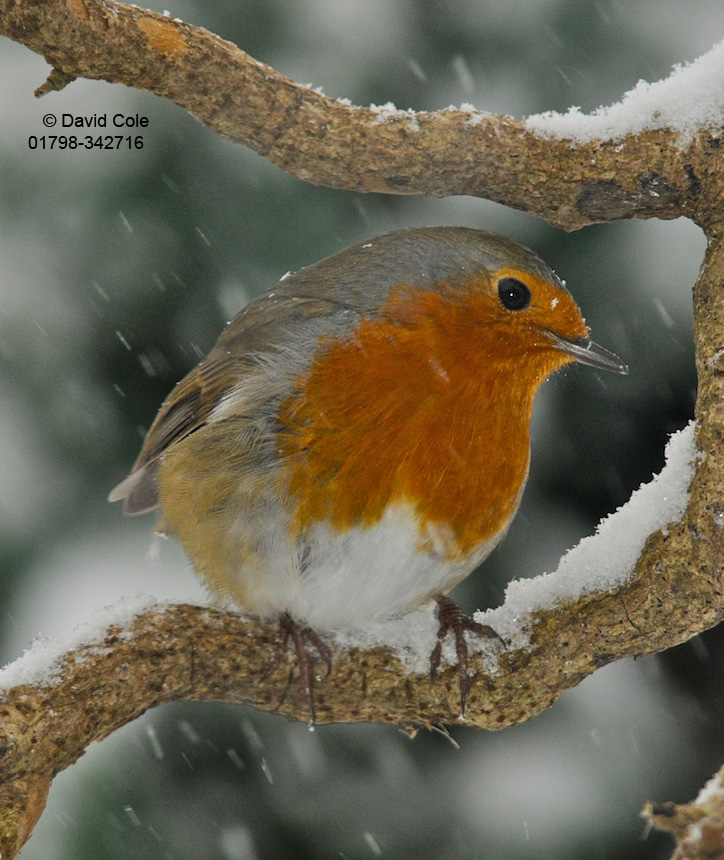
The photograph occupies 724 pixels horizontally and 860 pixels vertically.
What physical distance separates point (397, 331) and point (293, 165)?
430 millimetres

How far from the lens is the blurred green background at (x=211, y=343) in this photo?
2.65 meters

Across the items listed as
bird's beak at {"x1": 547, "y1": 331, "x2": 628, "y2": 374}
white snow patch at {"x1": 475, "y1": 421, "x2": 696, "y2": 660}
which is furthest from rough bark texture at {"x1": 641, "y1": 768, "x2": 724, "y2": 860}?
bird's beak at {"x1": 547, "y1": 331, "x2": 628, "y2": 374}

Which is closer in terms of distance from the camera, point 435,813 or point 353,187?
point 353,187

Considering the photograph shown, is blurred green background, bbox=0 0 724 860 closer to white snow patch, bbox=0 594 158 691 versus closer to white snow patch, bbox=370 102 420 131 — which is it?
white snow patch, bbox=0 594 158 691

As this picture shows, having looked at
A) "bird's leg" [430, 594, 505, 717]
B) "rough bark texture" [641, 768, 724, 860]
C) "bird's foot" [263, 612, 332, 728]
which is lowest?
"rough bark texture" [641, 768, 724, 860]

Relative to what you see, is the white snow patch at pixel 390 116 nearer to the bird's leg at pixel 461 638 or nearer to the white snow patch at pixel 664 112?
the white snow patch at pixel 664 112

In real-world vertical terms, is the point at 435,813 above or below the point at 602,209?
below

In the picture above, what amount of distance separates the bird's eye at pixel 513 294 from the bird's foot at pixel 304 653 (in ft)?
2.63

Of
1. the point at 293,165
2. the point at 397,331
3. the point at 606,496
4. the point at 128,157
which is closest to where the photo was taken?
the point at 293,165

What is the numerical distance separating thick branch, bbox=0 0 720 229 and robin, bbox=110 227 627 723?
0.79ft

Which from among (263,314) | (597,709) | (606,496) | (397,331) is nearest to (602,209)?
(397,331)

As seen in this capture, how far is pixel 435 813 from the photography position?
9.20 ft

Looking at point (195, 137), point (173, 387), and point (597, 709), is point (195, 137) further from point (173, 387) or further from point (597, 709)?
point (597, 709)

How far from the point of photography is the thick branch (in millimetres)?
1873
